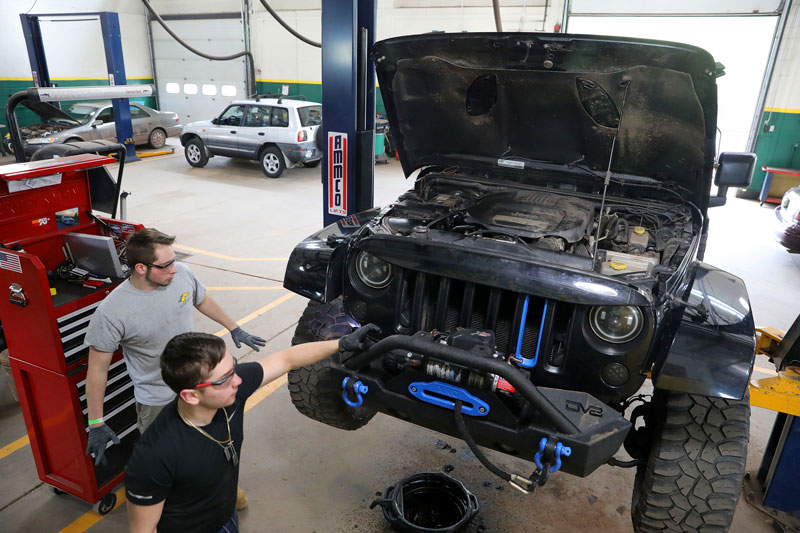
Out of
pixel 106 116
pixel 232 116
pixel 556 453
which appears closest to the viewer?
pixel 556 453

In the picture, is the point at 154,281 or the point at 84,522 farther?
the point at 84,522

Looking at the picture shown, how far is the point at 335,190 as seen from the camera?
4988 millimetres

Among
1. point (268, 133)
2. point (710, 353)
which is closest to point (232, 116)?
point (268, 133)

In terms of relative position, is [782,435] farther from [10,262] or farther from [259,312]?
[259,312]

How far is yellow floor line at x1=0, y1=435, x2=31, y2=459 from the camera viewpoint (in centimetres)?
336

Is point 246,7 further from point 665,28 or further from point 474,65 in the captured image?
point 474,65

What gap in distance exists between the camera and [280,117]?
A: 1116cm

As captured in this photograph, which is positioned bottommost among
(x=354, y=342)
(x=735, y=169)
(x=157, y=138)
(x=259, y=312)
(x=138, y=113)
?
(x=259, y=312)

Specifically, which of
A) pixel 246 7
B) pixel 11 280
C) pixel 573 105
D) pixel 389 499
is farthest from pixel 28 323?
pixel 246 7

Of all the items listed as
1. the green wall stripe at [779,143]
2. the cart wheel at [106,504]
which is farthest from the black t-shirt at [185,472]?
the green wall stripe at [779,143]

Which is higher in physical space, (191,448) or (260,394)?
(191,448)

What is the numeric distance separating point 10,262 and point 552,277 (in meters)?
→ 2.52

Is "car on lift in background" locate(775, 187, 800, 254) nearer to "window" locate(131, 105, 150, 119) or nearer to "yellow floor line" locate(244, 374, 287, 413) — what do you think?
"yellow floor line" locate(244, 374, 287, 413)

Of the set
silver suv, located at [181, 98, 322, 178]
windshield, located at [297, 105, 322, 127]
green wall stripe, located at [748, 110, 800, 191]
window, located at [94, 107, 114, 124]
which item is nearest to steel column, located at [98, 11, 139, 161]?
window, located at [94, 107, 114, 124]
